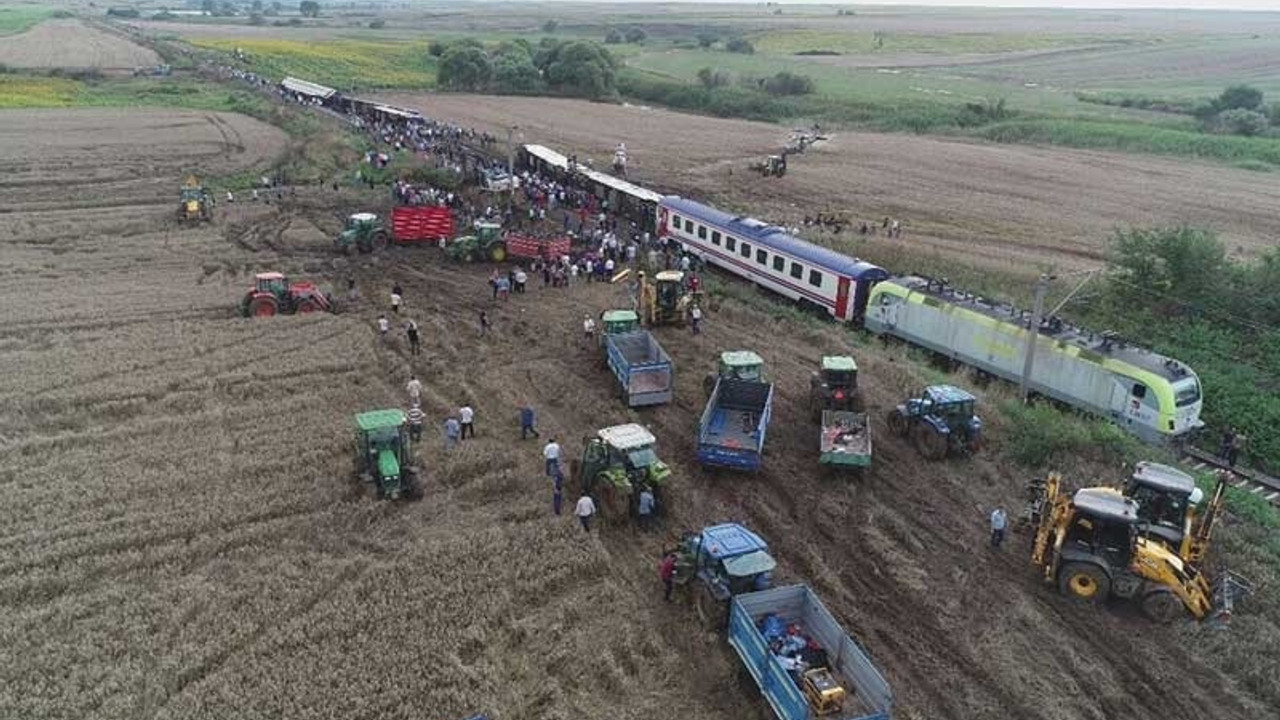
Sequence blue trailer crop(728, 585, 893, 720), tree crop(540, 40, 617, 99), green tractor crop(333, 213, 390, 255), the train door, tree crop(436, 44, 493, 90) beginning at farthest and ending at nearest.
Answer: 1. tree crop(436, 44, 493, 90)
2. tree crop(540, 40, 617, 99)
3. green tractor crop(333, 213, 390, 255)
4. the train door
5. blue trailer crop(728, 585, 893, 720)

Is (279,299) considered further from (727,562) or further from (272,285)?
(727,562)

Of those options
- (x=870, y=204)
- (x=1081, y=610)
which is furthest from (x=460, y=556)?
(x=870, y=204)

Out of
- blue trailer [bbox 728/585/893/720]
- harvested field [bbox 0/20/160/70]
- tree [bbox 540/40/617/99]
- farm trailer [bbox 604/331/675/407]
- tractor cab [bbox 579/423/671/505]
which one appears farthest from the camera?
harvested field [bbox 0/20/160/70]

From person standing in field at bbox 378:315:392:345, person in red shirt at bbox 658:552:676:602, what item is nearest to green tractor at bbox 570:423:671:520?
person in red shirt at bbox 658:552:676:602

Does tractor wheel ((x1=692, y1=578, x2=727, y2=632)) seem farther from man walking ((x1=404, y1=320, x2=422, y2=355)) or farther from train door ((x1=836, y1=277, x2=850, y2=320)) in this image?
train door ((x1=836, y1=277, x2=850, y2=320))

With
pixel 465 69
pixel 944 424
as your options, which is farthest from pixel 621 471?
pixel 465 69

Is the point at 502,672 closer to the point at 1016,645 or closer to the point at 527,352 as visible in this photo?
the point at 1016,645
